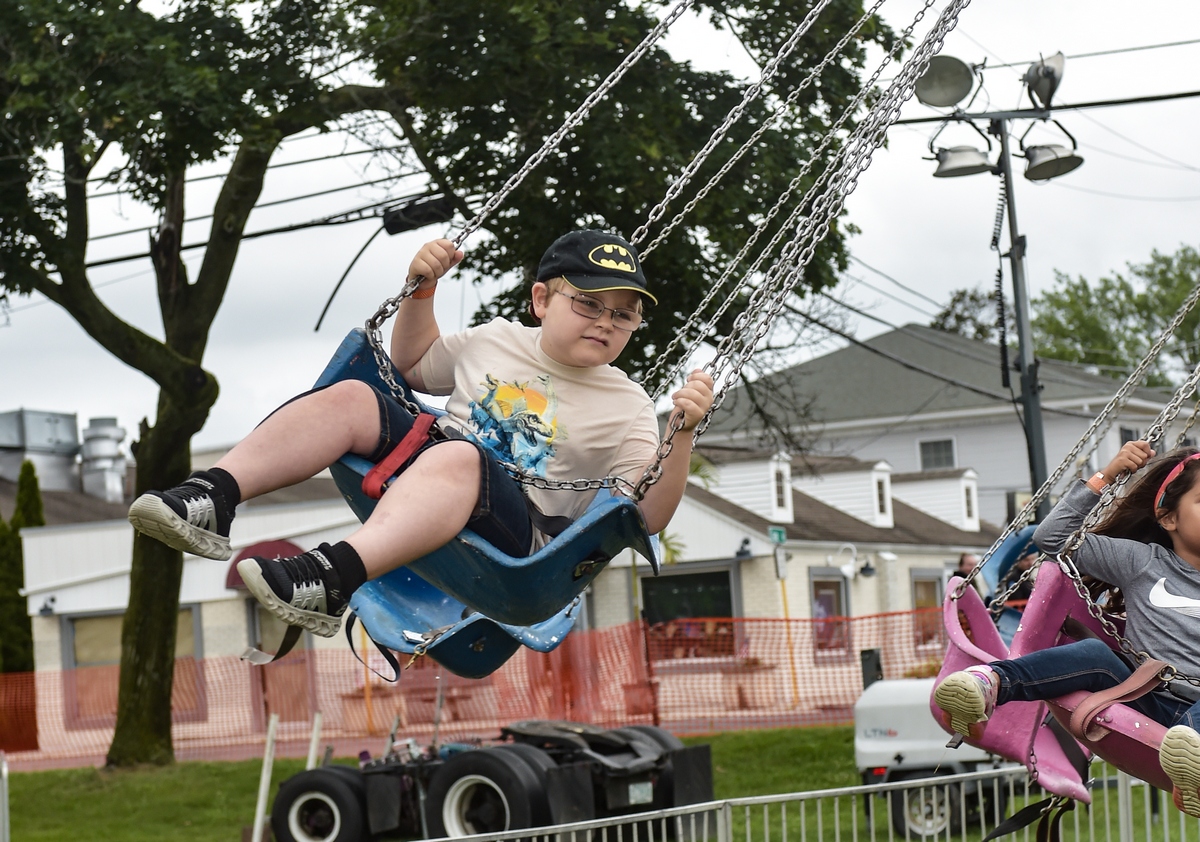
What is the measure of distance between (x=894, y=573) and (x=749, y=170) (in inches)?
600

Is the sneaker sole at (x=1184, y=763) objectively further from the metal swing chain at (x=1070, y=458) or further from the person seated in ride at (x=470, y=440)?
the person seated in ride at (x=470, y=440)

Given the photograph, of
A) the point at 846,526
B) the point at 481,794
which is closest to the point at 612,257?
the point at 481,794

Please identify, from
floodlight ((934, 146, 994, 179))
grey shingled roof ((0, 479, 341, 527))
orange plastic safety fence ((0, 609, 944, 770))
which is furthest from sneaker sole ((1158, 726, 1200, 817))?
grey shingled roof ((0, 479, 341, 527))

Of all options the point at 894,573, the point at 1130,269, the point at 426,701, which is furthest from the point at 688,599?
the point at 1130,269

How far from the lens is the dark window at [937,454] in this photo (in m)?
32.3

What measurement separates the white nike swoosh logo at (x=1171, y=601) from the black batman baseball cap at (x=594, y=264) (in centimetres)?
142

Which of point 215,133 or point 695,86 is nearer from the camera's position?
point 215,133

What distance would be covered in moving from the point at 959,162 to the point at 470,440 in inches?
307

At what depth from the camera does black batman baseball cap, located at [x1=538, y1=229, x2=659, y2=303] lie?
3.76 metres

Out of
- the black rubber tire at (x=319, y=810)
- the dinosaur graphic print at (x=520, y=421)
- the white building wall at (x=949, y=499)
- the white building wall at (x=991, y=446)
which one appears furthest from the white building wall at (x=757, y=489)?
the dinosaur graphic print at (x=520, y=421)

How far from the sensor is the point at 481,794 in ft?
31.8

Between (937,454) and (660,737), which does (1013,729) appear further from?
(937,454)

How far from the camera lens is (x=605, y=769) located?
9820 mm

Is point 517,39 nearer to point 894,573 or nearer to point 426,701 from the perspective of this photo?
point 426,701
